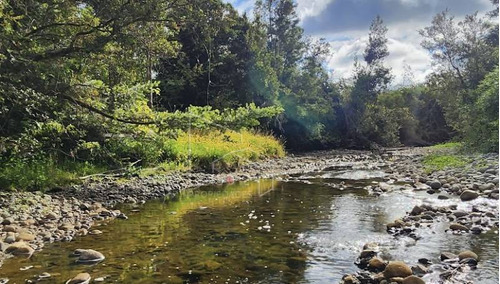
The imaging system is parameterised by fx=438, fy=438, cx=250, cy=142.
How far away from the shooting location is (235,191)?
44.4 ft

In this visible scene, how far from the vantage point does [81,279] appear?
5168mm

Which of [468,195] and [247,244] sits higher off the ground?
[468,195]

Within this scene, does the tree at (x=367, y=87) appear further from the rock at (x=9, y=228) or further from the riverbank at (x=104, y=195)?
the rock at (x=9, y=228)

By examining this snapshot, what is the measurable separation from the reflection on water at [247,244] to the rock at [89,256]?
122 mm

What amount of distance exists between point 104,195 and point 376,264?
785cm

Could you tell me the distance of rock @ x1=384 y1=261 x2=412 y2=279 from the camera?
519 cm

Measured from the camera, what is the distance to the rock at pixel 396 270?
519 centimetres

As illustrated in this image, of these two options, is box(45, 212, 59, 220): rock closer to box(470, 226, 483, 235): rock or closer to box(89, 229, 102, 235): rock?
box(89, 229, 102, 235): rock

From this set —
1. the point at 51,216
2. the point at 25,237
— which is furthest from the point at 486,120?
the point at 25,237

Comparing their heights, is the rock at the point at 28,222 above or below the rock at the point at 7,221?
below

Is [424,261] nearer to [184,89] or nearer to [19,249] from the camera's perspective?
[19,249]

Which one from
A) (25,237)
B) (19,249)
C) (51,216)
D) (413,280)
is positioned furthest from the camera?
(51,216)

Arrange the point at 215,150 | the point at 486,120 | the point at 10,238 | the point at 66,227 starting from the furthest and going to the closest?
1. the point at 486,120
2. the point at 215,150
3. the point at 66,227
4. the point at 10,238

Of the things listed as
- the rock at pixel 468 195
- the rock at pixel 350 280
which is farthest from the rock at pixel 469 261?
the rock at pixel 468 195
